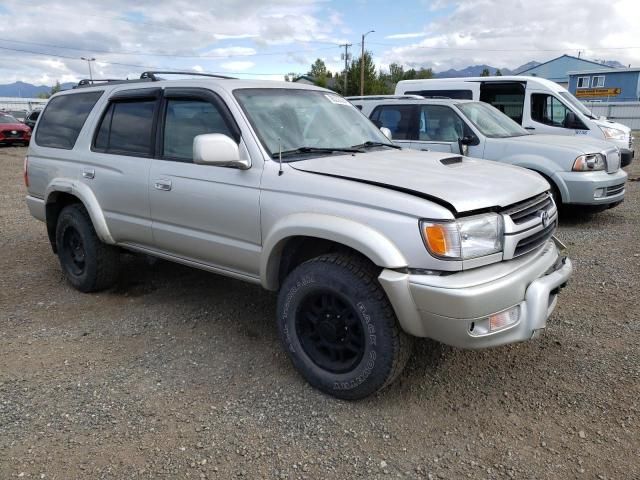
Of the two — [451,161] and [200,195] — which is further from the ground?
[451,161]

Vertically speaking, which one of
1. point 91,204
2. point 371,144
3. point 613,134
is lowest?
point 91,204

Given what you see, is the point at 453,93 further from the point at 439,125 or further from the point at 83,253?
the point at 83,253

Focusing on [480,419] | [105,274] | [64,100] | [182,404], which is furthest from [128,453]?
[64,100]

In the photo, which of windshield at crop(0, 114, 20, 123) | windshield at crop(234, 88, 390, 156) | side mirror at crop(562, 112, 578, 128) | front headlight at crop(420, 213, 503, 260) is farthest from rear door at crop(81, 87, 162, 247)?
windshield at crop(0, 114, 20, 123)

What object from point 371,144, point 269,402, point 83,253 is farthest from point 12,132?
point 269,402

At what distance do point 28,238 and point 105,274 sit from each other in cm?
303

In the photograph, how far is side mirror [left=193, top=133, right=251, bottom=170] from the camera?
3.02 metres

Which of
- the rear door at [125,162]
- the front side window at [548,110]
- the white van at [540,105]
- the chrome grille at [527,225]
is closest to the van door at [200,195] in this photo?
the rear door at [125,162]

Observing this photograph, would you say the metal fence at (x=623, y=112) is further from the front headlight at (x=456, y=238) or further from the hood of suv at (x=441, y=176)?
the front headlight at (x=456, y=238)

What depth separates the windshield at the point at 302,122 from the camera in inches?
135

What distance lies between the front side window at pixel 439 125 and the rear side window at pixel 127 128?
4893mm

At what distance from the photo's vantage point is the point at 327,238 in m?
2.84

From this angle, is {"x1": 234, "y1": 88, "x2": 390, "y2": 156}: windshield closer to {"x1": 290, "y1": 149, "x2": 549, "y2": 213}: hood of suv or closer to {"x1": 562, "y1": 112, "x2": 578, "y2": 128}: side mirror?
{"x1": 290, "y1": 149, "x2": 549, "y2": 213}: hood of suv

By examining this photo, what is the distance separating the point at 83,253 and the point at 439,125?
535cm
